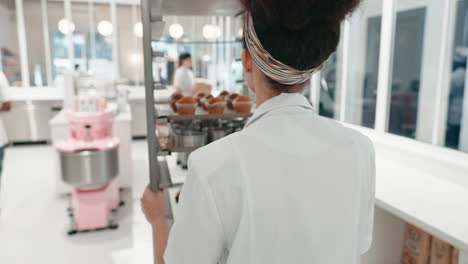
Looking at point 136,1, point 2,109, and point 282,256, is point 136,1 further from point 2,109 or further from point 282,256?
point 282,256

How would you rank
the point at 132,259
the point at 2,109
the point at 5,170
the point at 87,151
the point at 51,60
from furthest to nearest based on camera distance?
the point at 51,60
the point at 5,170
the point at 2,109
the point at 87,151
the point at 132,259

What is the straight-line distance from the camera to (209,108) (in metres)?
1.67

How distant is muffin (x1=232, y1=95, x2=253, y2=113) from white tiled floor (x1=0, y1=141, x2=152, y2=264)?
1.62 metres

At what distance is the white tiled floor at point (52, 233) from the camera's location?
2.68 meters

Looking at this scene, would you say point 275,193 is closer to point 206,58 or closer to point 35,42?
point 206,58

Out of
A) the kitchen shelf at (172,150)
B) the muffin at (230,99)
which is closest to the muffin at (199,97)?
the muffin at (230,99)

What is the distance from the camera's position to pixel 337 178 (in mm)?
690

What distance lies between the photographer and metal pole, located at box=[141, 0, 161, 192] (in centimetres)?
113

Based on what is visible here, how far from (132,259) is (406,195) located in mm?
2002

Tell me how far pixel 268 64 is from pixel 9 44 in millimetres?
7515

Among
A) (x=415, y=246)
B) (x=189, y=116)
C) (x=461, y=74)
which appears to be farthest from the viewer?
(x=461, y=74)

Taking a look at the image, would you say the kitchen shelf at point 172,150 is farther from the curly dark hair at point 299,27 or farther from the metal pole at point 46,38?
the metal pole at point 46,38

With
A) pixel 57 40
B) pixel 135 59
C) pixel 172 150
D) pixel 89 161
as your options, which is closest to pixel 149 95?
pixel 172 150

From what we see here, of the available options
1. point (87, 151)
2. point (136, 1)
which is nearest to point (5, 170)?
point (87, 151)
